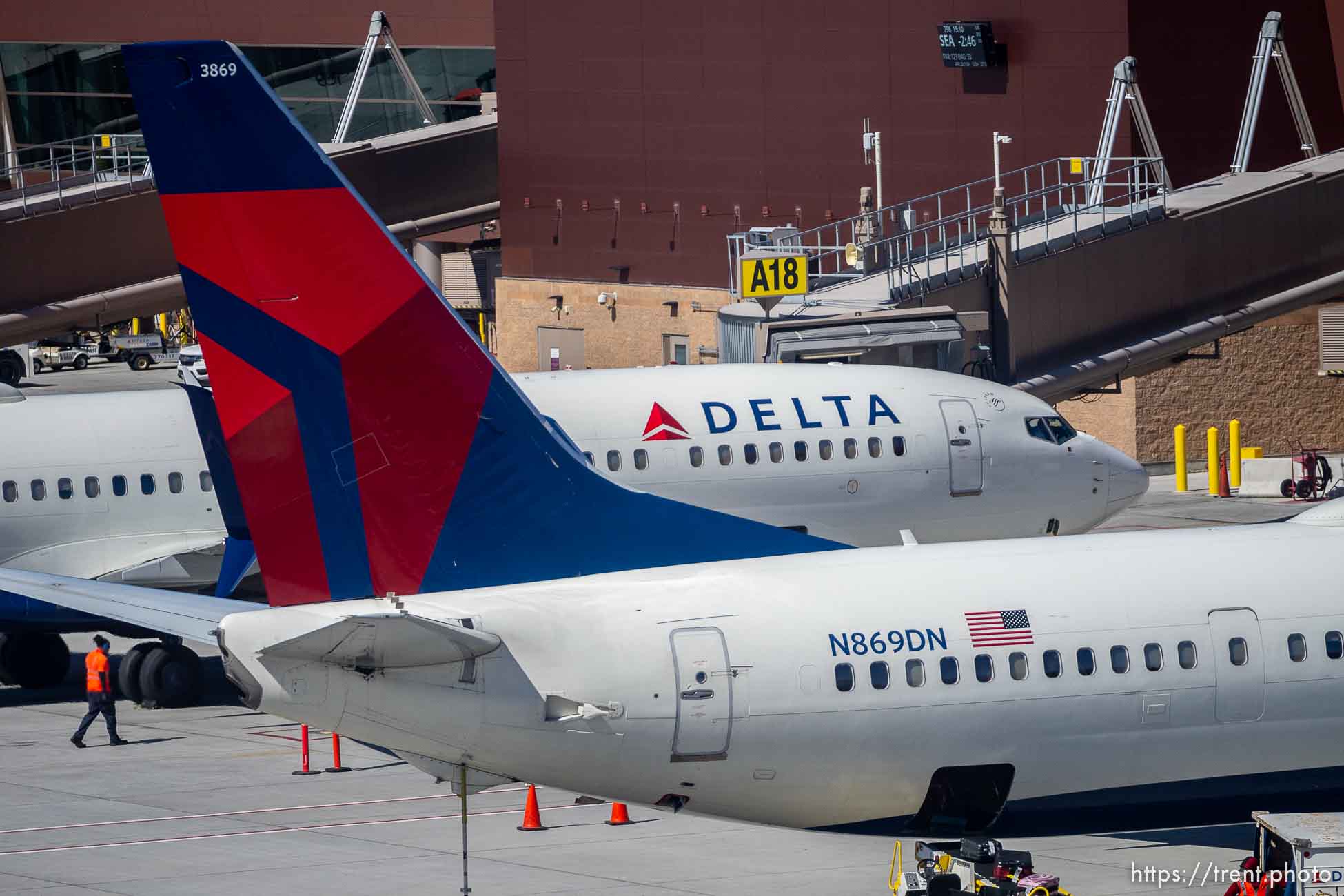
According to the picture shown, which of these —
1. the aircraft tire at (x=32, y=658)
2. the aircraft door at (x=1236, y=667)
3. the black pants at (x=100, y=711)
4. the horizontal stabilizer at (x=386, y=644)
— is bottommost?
the black pants at (x=100, y=711)

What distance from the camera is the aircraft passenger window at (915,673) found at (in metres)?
19.5

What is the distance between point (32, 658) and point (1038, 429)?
17.8m

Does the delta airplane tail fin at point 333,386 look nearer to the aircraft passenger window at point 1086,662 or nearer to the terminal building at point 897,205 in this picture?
the aircraft passenger window at point 1086,662

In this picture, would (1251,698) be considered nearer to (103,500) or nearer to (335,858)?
(335,858)

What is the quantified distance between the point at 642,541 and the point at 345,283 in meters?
4.10

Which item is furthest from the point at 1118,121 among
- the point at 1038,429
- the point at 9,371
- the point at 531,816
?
the point at 9,371

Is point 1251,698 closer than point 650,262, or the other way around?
point 1251,698

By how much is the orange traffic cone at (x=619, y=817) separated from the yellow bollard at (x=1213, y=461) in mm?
29389

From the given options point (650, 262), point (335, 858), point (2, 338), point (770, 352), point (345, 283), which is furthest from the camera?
point (650, 262)

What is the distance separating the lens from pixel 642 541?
2008 centimetres

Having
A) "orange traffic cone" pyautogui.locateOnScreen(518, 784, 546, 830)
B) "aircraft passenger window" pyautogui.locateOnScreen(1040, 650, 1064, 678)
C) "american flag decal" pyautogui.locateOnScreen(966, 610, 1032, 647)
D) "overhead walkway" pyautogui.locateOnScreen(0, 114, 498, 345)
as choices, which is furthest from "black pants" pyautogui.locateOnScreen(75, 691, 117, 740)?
"overhead walkway" pyautogui.locateOnScreen(0, 114, 498, 345)

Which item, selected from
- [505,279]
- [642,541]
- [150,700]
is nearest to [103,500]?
[150,700]

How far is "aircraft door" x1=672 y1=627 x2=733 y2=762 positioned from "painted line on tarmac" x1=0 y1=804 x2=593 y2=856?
5.62 meters

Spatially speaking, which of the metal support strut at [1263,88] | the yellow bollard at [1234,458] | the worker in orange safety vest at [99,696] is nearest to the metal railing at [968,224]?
the metal support strut at [1263,88]
